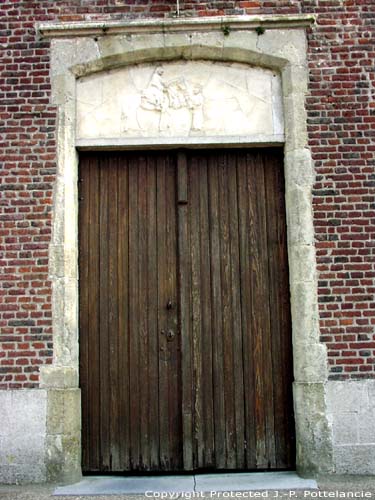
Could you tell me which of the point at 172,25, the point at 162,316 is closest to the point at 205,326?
the point at 162,316

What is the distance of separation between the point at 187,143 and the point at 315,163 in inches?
49.4

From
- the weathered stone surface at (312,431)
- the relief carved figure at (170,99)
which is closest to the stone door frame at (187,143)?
the weathered stone surface at (312,431)

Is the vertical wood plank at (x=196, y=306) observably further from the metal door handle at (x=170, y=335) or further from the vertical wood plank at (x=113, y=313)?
the vertical wood plank at (x=113, y=313)

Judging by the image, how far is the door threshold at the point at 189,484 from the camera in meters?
5.33

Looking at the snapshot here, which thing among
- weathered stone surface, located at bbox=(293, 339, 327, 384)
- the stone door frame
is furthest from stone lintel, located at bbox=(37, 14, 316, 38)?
weathered stone surface, located at bbox=(293, 339, 327, 384)

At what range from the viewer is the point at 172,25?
6141mm

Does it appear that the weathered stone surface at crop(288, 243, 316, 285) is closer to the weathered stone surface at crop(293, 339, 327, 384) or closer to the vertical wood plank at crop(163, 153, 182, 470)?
the weathered stone surface at crop(293, 339, 327, 384)

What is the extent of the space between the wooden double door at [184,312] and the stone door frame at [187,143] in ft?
0.64

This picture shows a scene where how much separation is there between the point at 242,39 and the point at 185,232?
197 centimetres

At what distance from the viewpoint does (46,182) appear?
6008 millimetres

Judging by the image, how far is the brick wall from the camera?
228 inches

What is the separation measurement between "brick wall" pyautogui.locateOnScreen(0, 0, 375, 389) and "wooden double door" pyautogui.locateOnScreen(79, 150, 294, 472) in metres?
0.45

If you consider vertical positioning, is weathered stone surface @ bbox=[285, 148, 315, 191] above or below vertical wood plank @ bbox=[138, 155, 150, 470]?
above

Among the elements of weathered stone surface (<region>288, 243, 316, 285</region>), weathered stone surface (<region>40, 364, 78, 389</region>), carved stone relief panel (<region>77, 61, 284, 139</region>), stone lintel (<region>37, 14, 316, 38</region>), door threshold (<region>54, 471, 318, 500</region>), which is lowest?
door threshold (<region>54, 471, 318, 500</region>)
